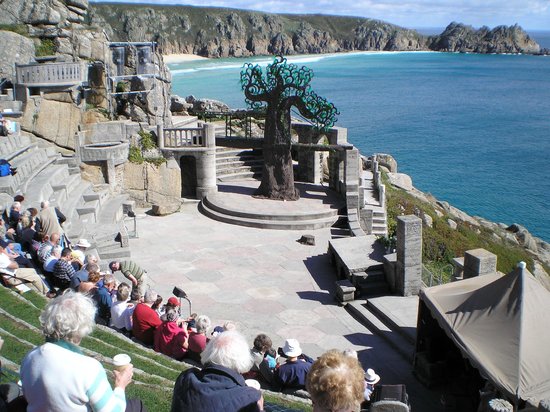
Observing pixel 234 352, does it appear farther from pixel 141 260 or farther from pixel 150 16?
pixel 150 16

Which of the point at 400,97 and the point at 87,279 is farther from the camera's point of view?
the point at 400,97

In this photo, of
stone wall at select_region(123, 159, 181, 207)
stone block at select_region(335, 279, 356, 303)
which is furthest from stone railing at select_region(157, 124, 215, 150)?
stone block at select_region(335, 279, 356, 303)

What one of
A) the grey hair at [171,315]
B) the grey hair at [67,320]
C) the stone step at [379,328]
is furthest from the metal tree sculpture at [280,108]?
the grey hair at [67,320]

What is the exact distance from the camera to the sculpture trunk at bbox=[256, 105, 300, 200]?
72.4 ft

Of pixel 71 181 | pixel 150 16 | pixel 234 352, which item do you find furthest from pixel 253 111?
pixel 150 16

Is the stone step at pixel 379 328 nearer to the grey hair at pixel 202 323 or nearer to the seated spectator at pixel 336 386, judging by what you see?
the grey hair at pixel 202 323

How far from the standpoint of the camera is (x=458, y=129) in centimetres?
6800

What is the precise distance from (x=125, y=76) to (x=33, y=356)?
21865 millimetres

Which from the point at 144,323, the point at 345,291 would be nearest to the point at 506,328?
the point at 144,323

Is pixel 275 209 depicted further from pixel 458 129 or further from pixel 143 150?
pixel 458 129

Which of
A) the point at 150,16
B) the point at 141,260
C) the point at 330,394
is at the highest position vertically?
the point at 150,16

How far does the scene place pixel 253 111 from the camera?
22.9 meters

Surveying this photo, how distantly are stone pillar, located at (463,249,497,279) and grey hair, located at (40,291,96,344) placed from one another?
8.89 m

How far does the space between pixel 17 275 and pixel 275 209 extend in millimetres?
11515
